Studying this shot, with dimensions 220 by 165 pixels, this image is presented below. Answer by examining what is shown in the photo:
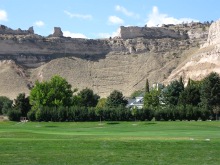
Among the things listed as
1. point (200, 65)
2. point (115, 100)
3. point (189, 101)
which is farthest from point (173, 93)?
point (200, 65)

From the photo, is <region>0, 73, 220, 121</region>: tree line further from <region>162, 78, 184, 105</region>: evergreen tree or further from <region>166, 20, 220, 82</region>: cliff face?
<region>166, 20, 220, 82</region>: cliff face

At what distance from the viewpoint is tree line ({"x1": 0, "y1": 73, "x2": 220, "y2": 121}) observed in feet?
289

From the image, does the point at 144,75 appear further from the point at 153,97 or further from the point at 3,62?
the point at 153,97

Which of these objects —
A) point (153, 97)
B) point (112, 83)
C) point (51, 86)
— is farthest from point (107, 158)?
point (112, 83)

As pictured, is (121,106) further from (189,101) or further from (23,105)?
(23,105)

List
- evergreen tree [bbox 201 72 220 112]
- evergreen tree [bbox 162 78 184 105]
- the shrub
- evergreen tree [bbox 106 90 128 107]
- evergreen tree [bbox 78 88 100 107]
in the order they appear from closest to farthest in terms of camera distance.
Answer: the shrub
evergreen tree [bbox 201 72 220 112]
evergreen tree [bbox 162 78 184 105]
evergreen tree [bbox 106 90 128 107]
evergreen tree [bbox 78 88 100 107]

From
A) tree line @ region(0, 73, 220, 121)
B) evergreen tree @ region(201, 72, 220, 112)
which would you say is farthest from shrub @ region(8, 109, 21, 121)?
evergreen tree @ region(201, 72, 220, 112)

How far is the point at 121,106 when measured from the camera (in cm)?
9825

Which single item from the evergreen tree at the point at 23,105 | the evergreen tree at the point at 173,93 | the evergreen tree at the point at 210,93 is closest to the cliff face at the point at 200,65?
the evergreen tree at the point at 173,93

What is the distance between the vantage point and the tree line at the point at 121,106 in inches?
3462

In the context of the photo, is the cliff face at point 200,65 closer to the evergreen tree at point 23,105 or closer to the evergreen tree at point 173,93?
the evergreen tree at point 173,93

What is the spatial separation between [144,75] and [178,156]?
556 feet

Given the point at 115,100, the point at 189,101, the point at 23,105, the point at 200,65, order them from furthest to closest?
the point at 200,65 < the point at 115,100 < the point at 23,105 < the point at 189,101

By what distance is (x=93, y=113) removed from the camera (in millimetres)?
88812
